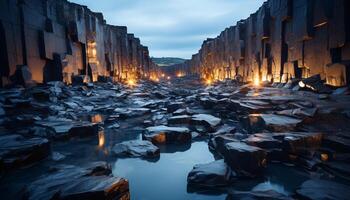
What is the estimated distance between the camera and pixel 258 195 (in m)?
2.51

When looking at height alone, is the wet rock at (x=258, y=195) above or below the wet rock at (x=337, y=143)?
Result: below

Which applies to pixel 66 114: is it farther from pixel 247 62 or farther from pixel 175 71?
pixel 175 71

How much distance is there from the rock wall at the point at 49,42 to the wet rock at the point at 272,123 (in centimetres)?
840

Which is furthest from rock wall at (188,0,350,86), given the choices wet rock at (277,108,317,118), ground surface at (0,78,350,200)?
wet rock at (277,108,317,118)

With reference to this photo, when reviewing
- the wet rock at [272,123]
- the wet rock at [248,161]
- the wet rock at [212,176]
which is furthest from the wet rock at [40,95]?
the wet rock at [248,161]

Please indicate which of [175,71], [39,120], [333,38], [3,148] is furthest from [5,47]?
[175,71]

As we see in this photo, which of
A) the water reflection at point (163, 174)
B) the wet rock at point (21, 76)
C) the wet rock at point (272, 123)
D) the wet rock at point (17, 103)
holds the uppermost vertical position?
the wet rock at point (21, 76)

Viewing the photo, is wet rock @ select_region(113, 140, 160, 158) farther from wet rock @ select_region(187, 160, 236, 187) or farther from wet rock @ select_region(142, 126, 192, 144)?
wet rock @ select_region(187, 160, 236, 187)

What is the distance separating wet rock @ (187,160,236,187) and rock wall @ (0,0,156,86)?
839 centimetres

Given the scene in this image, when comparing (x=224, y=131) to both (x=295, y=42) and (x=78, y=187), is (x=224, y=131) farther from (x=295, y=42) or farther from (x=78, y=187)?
(x=295, y=42)

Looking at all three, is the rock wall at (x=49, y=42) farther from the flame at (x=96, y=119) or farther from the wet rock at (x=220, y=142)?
the wet rock at (x=220, y=142)

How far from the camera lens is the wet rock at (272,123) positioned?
4.64 metres

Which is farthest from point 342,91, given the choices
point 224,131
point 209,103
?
point 209,103

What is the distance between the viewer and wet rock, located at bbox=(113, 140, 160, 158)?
13.3 feet
